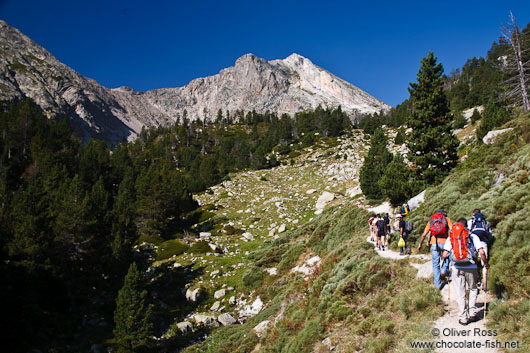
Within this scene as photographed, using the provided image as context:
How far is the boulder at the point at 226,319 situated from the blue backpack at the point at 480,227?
12954 millimetres

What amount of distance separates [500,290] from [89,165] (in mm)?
52644

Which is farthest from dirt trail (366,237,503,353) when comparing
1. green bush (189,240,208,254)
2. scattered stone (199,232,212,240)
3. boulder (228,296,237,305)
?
scattered stone (199,232,212,240)

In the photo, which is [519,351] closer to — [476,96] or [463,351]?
[463,351]

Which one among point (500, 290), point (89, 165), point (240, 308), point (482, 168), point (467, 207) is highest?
point (89, 165)

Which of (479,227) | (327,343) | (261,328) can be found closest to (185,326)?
(261,328)

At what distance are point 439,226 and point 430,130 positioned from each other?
47.5ft

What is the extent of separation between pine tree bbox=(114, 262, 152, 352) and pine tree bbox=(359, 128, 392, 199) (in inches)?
810

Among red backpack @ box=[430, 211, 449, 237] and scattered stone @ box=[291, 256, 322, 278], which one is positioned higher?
red backpack @ box=[430, 211, 449, 237]

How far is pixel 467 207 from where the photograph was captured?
1163 cm

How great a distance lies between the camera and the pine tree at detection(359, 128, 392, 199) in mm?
26014

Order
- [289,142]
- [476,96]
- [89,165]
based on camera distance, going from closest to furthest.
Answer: [89,165]
[476,96]
[289,142]

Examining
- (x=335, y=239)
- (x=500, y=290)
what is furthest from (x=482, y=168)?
(x=500, y=290)

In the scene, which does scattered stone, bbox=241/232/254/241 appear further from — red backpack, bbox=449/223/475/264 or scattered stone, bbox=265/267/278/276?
red backpack, bbox=449/223/475/264

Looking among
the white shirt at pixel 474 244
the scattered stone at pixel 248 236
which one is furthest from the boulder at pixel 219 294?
the white shirt at pixel 474 244
